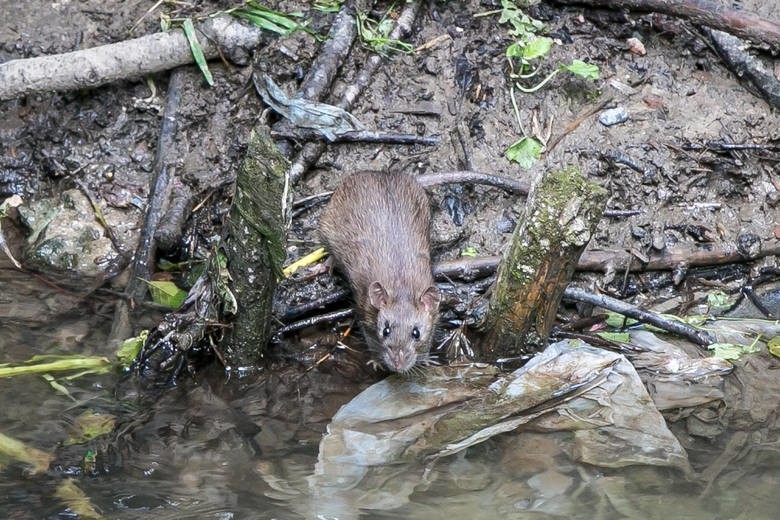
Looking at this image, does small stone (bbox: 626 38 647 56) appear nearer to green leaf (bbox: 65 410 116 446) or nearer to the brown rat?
the brown rat

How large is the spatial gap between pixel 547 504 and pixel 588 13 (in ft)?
14.2

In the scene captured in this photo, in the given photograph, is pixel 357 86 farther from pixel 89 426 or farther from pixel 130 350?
pixel 89 426

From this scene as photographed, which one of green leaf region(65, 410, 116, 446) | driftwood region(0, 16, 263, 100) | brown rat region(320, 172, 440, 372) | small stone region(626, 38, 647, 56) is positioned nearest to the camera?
green leaf region(65, 410, 116, 446)

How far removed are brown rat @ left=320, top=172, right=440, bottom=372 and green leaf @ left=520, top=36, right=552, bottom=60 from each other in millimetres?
1355

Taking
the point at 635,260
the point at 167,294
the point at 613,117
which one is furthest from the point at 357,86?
the point at 635,260

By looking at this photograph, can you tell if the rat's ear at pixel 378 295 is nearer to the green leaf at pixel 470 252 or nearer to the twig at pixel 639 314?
the green leaf at pixel 470 252

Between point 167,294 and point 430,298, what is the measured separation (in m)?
1.82

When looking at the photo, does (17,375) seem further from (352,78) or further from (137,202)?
(352,78)

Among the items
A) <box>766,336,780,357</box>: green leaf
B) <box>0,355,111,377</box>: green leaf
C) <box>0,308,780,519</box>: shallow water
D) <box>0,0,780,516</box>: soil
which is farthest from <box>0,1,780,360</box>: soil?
<box>0,308,780,519</box>: shallow water

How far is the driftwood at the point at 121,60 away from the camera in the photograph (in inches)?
305

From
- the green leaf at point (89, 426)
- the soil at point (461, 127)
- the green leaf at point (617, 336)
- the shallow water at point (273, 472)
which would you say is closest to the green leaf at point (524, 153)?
the soil at point (461, 127)

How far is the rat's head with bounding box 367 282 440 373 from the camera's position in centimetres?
661

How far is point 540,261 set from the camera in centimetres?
592

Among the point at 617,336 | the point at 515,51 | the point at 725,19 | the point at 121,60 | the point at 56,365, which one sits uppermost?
the point at 121,60
